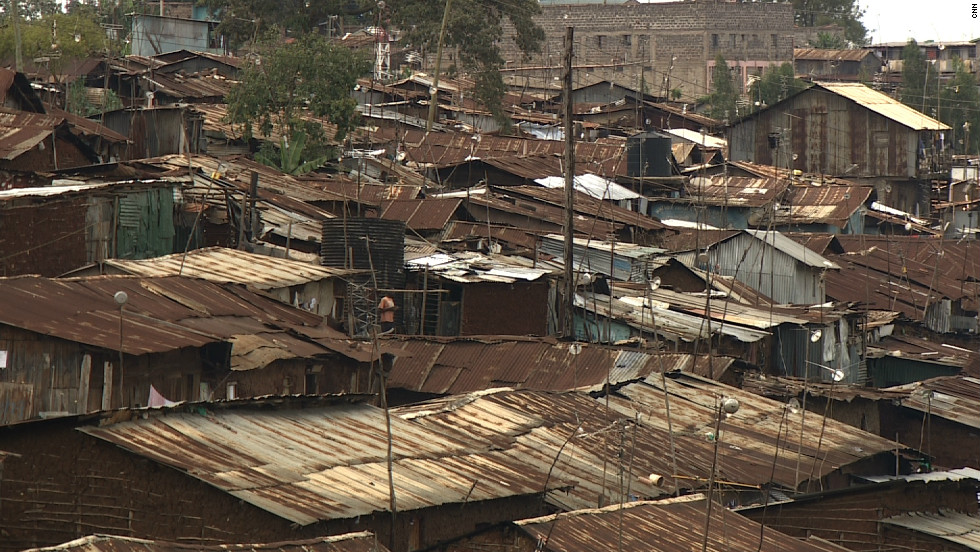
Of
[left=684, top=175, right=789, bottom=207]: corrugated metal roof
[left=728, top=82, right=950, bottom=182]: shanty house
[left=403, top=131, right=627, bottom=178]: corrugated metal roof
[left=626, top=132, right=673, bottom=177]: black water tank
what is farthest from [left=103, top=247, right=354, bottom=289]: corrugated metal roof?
[left=728, top=82, right=950, bottom=182]: shanty house

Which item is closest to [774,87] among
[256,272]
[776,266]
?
[776,266]

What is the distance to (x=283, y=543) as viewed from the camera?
6953 millimetres

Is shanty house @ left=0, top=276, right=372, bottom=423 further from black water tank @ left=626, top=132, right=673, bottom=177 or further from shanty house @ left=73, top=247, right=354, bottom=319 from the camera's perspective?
black water tank @ left=626, top=132, right=673, bottom=177

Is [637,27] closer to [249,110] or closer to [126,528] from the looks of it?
[249,110]

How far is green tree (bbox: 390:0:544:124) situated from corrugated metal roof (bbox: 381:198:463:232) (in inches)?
495

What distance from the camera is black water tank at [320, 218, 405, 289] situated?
54.5 feet

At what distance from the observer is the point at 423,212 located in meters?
21.1

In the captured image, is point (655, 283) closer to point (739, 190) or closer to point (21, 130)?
point (21, 130)

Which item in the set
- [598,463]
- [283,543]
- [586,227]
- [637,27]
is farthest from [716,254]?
[637,27]

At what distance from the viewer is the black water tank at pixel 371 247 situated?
1661 cm

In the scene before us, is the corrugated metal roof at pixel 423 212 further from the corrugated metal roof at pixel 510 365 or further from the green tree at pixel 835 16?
the green tree at pixel 835 16

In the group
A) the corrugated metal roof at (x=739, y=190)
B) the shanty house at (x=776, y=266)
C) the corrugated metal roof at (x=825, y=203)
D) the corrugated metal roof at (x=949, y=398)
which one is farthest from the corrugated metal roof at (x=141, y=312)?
the corrugated metal roof at (x=825, y=203)

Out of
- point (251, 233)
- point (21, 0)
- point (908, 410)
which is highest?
point (21, 0)

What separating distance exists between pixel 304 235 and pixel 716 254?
27.9ft
